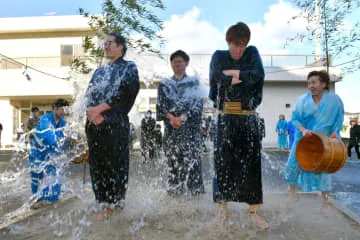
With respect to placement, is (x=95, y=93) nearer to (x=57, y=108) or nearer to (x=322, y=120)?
(x=57, y=108)

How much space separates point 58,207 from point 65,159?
0.75 m

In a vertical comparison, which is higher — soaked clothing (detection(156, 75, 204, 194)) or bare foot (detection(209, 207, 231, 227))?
soaked clothing (detection(156, 75, 204, 194))

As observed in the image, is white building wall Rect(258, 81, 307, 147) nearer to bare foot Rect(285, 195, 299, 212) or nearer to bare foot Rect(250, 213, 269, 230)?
bare foot Rect(285, 195, 299, 212)

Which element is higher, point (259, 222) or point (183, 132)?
point (183, 132)

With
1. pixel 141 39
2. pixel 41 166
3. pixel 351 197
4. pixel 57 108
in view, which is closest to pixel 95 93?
pixel 57 108

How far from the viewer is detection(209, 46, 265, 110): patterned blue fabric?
142 inches

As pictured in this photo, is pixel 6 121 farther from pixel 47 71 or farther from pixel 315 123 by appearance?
pixel 315 123

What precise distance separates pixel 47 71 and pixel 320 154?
23652 mm

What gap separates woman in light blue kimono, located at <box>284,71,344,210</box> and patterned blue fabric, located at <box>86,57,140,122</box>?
2098 millimetres

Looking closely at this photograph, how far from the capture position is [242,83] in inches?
142

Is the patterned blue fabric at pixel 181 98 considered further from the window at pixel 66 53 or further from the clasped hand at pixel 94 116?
the window at pixel 66 53

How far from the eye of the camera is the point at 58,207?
15.2 feet

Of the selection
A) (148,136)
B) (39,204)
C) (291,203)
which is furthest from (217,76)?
(148,136)

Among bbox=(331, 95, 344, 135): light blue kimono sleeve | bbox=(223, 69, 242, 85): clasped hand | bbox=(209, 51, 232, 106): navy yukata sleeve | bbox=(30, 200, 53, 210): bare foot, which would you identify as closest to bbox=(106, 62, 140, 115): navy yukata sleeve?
bbox=(209, 51, 232, 106): navy yukata sleeve
